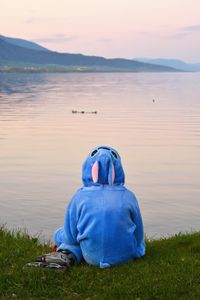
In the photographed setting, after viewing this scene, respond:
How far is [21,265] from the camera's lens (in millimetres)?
8922

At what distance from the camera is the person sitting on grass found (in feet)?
28.1

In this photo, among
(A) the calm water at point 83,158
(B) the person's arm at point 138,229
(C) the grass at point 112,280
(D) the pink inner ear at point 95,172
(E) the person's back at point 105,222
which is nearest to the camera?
(C) the grass at point 112,280

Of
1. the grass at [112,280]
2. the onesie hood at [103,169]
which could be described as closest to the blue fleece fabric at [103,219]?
the onesie hood at [103,169]

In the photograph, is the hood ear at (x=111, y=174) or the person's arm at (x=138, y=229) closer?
the hood ear at (x=111, y=174)

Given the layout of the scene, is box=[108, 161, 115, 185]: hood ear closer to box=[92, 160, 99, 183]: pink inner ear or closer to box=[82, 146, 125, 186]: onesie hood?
box=[82, 146, 125, 186]: onesie hood

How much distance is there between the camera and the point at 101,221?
8539 mm

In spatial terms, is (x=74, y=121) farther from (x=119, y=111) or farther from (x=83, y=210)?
(x=83, y=210)

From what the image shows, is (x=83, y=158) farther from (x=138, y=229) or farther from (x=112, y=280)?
(x=112, y=280)

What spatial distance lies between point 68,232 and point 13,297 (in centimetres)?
153

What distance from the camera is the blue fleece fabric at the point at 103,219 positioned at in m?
8.56

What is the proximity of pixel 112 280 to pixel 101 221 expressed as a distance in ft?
2.90

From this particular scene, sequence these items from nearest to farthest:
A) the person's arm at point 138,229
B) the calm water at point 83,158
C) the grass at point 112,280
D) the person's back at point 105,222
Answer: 1. the grass at point 112,280
2. the person's back at point 105,222
3. the person's arm at point 138,229
4. the calm water at point 83,158

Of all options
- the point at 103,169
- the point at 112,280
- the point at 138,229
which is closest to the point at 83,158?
the point at 138,229

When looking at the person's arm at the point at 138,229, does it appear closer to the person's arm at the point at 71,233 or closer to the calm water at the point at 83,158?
the person's arm at the point at 71,233
